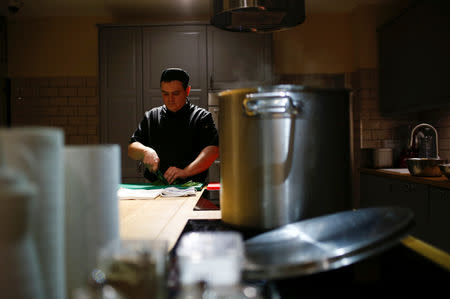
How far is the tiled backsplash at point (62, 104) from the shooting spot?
12.6 feet

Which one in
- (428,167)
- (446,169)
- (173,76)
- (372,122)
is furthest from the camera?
(372,122)

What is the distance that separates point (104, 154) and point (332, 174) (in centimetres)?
41

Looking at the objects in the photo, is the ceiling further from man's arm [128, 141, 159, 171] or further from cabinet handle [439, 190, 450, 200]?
cabinet handle [439, 190, 450, 200]

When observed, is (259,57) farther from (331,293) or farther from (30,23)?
(331,293)

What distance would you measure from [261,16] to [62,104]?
309 centimetres

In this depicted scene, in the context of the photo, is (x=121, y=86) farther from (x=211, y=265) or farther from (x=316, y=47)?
(x=211, y=265)

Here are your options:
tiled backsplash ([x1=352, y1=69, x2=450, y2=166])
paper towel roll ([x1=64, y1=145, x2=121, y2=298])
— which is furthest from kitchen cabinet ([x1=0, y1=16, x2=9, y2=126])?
paper towel roll ([x1=64, y1=145, x2=121, y2=298])

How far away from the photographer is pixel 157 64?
342cm

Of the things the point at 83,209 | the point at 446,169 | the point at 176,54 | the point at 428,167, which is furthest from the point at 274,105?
the point at 176,54

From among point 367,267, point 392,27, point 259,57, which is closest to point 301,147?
point 367,267

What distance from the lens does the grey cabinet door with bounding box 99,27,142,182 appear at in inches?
133

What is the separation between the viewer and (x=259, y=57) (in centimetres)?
334

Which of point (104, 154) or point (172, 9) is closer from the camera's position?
point (104, 154)

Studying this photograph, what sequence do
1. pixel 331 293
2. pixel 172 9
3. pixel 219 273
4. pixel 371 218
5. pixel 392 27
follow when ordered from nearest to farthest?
1. pixel 219 273
2. pixel 331 293
3. pixel 371 218
4. pixel 392 27
5. pixel 172 9
